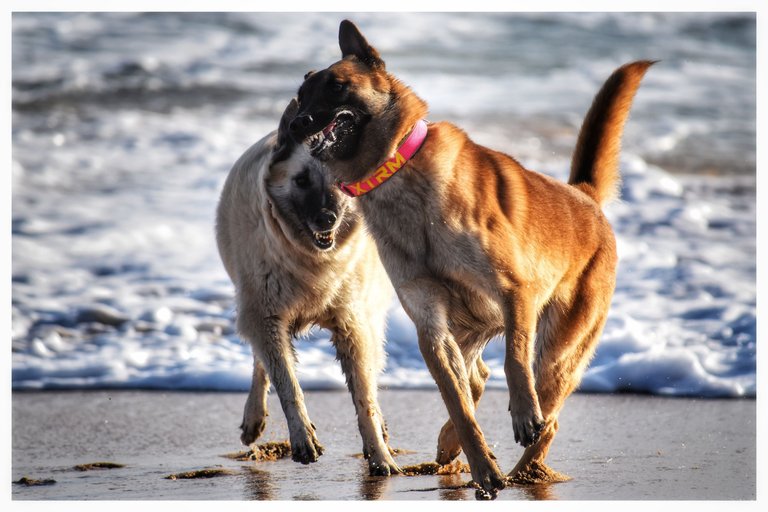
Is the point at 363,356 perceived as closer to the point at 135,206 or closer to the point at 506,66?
the point at 135,206

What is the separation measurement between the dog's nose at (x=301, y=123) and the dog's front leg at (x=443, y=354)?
0.64 metres

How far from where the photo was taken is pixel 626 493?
12.6 ft

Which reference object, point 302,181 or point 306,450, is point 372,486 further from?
point 302,181

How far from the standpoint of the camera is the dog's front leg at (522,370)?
3.51 m

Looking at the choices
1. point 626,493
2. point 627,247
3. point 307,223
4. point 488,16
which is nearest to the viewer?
point 626,493

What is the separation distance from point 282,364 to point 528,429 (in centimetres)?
121

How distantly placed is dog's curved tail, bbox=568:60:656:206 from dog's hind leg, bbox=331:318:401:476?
109 cm

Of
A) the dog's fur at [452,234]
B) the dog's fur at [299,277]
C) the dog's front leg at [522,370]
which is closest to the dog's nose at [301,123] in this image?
the dog's fur at [452,234]

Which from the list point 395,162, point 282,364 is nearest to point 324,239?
point 282,364

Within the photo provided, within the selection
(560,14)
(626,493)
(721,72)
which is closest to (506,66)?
(560,14)

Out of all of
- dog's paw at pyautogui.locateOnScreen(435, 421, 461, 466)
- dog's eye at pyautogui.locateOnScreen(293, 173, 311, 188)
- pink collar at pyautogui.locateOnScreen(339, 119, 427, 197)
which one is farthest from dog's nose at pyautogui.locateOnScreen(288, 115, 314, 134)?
dog's paw at pyautogui.locateOnScreen(435, 421, 461, 466)

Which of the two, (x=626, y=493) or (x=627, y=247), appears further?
(x=627, y=247)

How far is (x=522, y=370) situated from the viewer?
358 cm
